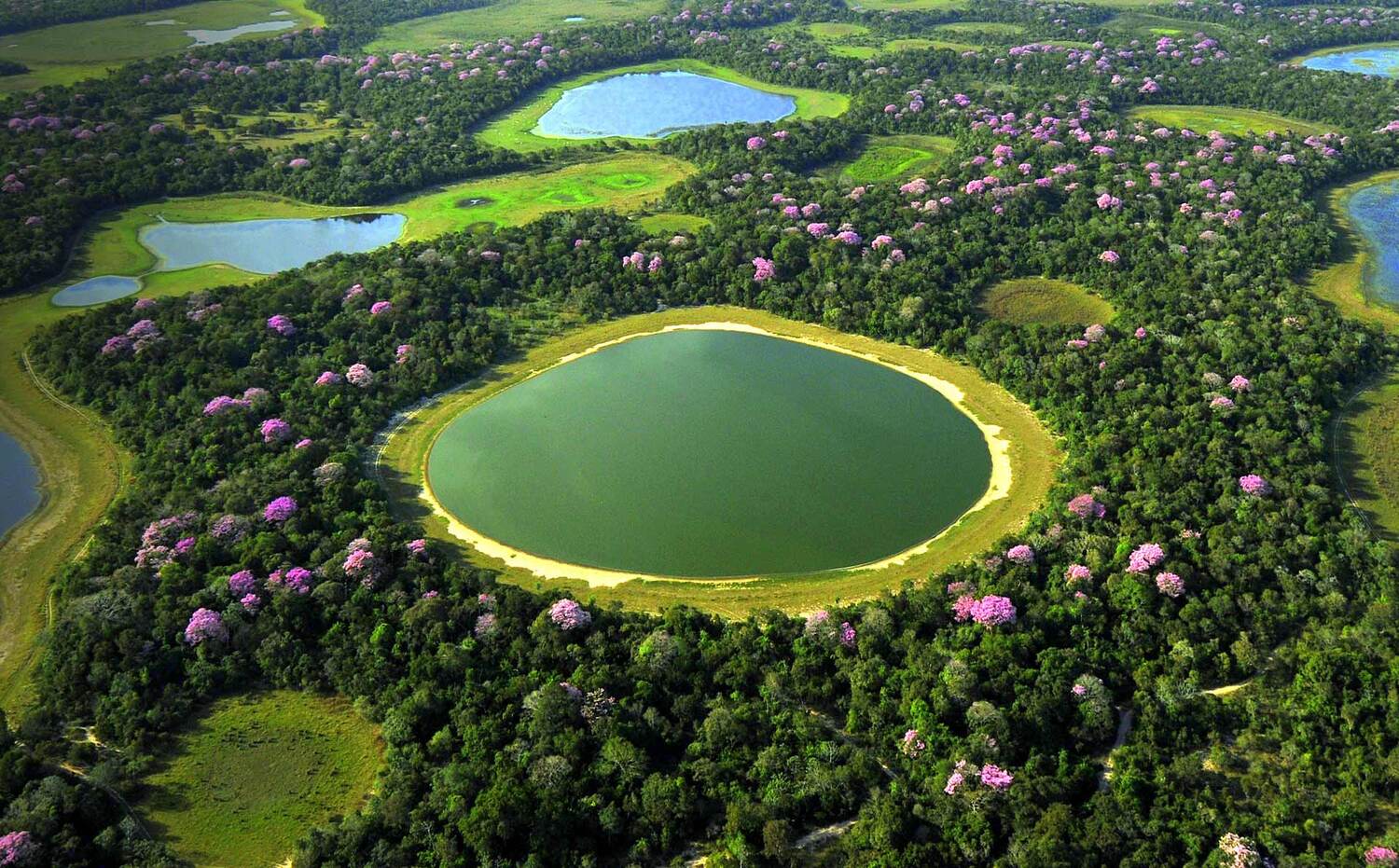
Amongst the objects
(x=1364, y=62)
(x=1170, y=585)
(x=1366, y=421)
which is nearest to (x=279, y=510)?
(x=1170, y=585)

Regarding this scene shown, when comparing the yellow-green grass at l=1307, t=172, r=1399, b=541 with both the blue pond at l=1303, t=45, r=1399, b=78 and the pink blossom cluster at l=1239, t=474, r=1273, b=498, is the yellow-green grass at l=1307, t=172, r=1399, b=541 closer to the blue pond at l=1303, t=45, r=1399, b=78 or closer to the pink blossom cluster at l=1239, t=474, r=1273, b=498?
the pink blossom cluster at l=1239, t=474, r=1273, b=498

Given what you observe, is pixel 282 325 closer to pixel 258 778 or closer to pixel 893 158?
pixel 258 778

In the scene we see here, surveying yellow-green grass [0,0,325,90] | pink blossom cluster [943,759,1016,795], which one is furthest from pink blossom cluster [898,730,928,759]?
yellow-green grass [0,0,325,90]

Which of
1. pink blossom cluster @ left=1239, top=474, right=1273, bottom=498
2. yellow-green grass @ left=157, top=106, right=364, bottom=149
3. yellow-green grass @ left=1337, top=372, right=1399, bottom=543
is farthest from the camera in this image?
yellow-green grass @ left=157, top=106, right=364, bottom=149

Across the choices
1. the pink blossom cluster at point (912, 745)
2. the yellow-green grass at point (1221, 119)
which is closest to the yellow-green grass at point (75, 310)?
the pink blossom cluster at point (912, 745)

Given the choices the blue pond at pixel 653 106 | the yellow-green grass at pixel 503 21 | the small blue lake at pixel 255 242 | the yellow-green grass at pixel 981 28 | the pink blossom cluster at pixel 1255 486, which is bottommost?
the pink blossom cluster at pixel 1255 486

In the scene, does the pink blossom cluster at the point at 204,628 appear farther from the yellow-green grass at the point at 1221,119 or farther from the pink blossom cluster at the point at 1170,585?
the yellow-green grass at the point at 1221,119
